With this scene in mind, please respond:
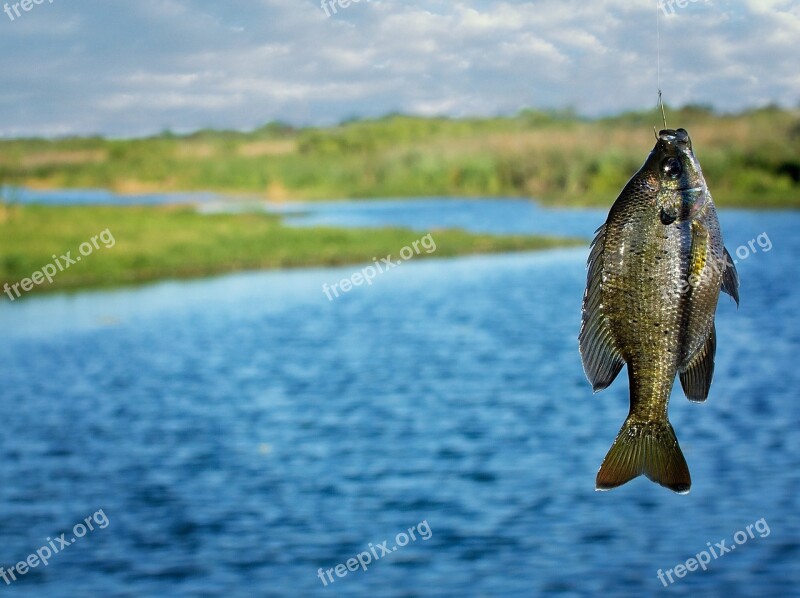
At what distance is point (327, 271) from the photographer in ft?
118

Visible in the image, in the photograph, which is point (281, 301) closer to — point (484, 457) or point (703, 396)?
point (484, 457)

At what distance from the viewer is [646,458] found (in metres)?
2.59

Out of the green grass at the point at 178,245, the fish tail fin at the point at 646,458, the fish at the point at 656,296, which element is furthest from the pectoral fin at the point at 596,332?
the green grass at the point at 178,245

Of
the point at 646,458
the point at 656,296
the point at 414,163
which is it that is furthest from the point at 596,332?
the point at 414,163

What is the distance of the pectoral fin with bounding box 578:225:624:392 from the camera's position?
8.30 feet

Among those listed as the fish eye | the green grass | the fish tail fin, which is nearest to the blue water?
the green grass

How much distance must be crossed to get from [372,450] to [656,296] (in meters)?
18.2

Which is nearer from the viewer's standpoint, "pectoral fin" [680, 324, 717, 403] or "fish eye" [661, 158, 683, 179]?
"fish eye" [661, 158, 683, 179]

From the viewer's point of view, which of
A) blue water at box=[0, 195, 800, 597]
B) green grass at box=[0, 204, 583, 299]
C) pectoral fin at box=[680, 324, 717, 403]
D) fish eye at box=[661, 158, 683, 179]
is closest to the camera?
fish eye at box=[661, 158, 683, 179]

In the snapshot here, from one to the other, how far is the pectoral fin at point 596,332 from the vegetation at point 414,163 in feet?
118

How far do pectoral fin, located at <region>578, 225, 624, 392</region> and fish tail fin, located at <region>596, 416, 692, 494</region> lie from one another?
0.49ft

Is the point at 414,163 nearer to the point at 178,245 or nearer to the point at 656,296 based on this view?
the point at 178,245

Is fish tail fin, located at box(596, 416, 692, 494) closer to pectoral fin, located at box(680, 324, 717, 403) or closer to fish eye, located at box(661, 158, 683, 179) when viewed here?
pectoral fin, located at box(680, 324, 717, 403)

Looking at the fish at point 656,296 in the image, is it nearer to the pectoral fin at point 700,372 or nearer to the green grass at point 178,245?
the pectoral fin at point 700,372
